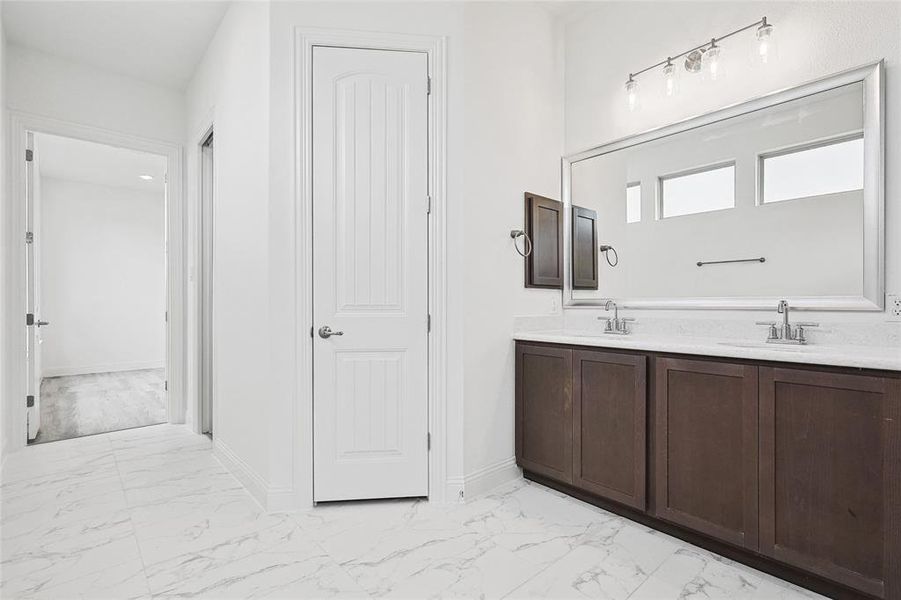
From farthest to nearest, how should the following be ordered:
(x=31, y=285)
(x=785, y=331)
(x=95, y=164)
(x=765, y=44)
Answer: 1. (x=95, y=164)
2. (x=31, y=285)
3. (x=765, y=44)
4. (x=785, y=331)

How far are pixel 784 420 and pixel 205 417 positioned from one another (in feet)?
12.1

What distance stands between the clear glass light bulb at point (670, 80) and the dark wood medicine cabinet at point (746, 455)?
1444 millimetres

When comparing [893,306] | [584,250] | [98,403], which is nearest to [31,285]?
[98,403]

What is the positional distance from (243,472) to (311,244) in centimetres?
132

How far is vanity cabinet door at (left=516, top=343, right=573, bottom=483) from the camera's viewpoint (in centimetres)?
242

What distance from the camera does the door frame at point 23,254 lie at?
3.18m

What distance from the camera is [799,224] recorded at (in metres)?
2.12

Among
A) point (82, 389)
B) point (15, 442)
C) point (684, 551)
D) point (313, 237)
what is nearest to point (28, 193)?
point (15, 442)

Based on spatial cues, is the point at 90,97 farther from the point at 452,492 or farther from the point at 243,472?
the point at 452,492

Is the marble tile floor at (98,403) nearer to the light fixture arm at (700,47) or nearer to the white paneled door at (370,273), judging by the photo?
the white paneled door at (370,273)

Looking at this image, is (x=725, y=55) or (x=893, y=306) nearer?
(x=893, y=306)

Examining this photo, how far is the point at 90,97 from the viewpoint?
11.6 feet

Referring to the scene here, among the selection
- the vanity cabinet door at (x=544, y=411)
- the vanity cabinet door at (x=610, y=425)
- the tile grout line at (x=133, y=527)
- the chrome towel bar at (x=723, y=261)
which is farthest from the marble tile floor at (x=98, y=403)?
the chrome towel bar at (x=723, y=261)

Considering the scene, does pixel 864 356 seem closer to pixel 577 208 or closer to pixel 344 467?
pixel 577 208
